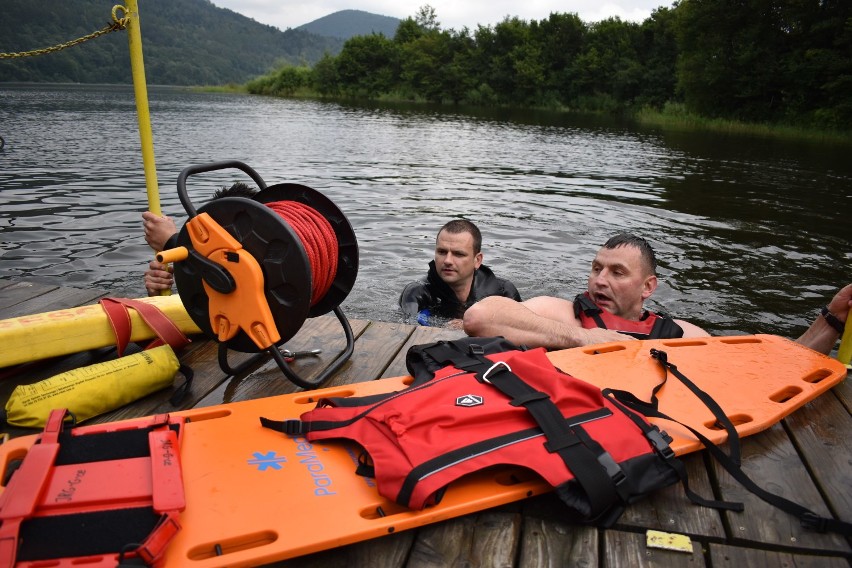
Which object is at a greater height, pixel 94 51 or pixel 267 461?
pixel 94 51

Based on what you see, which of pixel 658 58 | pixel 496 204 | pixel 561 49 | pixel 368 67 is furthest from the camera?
pixel 368 67

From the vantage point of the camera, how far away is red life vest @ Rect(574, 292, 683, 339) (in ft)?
13.8

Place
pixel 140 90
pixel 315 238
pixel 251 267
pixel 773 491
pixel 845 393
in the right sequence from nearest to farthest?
pixel 773 491 → pixel 251 267 → pixel 315 238 → pixel 845 393 → pixel 140 90

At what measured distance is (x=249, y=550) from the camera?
193 cm

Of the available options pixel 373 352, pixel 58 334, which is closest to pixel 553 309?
pixel 373 352

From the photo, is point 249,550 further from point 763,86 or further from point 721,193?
point 763,86

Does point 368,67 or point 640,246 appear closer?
point 640,246

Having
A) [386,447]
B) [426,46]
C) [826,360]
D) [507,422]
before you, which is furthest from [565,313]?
[426,46]

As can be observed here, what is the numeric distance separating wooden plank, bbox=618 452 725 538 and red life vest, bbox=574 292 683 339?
1.84 meters

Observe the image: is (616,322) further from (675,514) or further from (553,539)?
(553,539)

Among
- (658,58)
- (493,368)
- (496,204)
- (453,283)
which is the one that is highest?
(658,58)

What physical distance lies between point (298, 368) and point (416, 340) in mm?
823

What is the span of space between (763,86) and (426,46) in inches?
1864

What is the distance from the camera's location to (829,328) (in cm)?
408
